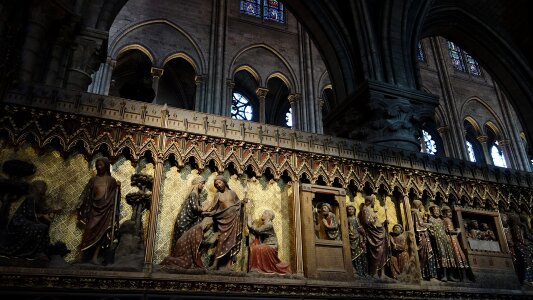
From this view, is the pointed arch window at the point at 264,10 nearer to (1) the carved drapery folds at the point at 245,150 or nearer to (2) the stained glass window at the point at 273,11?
(2) the stained glass window at the point at 273,11

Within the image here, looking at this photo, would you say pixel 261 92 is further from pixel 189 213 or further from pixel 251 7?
pixel 189 213

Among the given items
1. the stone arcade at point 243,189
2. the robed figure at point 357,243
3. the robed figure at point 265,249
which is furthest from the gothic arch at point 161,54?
the robed figure at point 265,249

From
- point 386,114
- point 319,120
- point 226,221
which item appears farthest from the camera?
point 319,120

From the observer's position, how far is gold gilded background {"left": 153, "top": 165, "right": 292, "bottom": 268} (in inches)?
219

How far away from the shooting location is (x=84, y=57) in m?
7.60

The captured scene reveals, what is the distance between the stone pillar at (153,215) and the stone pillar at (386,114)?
475 centimetres

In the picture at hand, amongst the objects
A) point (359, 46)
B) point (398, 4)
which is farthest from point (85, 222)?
point (398, 4)

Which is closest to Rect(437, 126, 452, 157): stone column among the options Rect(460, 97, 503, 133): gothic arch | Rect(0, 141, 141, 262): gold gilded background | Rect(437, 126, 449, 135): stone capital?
Rect(437, 126, 449, 135): stone capital

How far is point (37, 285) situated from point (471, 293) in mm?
5994

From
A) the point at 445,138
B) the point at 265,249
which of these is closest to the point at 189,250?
the point at 265,249

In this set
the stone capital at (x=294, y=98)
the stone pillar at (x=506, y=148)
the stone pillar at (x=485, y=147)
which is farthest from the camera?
the stone pillar at (x=506, y=148)

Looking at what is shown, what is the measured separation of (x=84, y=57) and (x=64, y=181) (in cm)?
308

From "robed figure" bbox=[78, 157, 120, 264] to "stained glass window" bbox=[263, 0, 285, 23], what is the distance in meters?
15.0

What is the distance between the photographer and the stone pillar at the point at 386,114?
8938 millimetres
